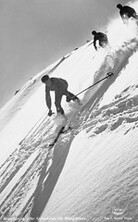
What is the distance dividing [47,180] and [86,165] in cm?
110

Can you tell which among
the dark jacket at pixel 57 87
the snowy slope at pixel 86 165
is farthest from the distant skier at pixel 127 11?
the dark jacket at pixel 57 87

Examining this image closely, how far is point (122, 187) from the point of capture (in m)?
4.91

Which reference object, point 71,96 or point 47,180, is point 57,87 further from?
point 47,180

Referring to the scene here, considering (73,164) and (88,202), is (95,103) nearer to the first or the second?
(73,164)

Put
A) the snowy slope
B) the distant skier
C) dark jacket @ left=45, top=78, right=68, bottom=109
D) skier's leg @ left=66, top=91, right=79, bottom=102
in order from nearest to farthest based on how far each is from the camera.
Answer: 1. the snowy slope
2. dark jacket @ left=45, top=78, right=68, bottom=109
3. skier's leg @ left=66, top=91, right=79, bottom=102
4. the distant skier

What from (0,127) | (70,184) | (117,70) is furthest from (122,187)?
(0,127)

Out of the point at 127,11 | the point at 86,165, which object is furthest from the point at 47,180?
the point at 127,11

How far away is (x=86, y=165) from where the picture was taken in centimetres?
621

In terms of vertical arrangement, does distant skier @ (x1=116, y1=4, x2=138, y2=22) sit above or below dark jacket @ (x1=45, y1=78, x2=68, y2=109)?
above

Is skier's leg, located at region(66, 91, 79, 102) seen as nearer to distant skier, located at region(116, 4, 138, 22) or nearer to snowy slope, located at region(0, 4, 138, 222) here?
snowy slope, located at region(0, 4, 138, 222)

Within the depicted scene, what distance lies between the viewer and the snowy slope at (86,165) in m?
5.04

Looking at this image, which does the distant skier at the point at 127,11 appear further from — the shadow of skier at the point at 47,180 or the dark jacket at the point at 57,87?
the shadow of skier at the point at 47,180

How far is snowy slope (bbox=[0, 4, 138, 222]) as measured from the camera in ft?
16.5

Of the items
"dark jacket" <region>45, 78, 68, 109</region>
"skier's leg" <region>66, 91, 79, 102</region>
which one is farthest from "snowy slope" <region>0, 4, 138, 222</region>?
A: "dark jacket" <region>45, 78, 68, 109</region>
